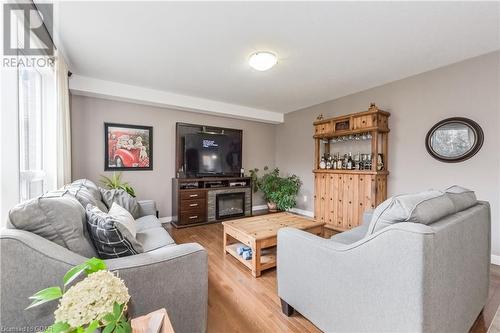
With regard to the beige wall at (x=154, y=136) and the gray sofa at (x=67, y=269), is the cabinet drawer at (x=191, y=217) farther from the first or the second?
the gray sofa at (x=67, y=269)

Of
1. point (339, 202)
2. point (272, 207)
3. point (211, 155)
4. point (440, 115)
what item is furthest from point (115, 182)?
point (440, 115)

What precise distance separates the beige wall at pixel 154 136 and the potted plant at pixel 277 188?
459mm

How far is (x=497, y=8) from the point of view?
1.80 metres

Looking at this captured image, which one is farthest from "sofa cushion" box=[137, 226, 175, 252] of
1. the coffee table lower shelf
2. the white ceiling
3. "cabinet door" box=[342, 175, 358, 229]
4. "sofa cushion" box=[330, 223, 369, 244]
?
"cabinet door" box=[342, 175, 358, 229]

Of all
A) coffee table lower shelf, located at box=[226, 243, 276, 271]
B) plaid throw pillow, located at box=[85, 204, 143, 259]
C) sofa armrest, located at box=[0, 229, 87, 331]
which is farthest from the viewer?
coffee table lower shelf, located at box=[226, 243, 276, 271]

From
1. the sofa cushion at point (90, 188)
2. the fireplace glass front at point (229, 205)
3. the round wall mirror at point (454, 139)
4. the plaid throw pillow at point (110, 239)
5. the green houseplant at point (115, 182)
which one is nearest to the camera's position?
the plaid throw pillow at point (110, 239)

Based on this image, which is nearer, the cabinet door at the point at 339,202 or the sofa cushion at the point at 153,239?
the sofa cushion at the point at 153,239

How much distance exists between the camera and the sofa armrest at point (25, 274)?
0.90 metres

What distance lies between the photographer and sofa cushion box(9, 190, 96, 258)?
1.00 m

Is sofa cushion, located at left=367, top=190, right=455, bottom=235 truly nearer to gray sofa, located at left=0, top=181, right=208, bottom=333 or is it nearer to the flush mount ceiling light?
gray sofa, located at left=0, top=181, right=208, bottom=333

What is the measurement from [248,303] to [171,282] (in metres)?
0.88

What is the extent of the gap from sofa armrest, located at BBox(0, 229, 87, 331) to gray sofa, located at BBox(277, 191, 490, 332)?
1.31 m

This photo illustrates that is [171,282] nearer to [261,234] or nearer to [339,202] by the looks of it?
[261,234]

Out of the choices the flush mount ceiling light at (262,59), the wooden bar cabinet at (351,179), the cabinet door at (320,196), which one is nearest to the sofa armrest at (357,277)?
the flush mount ceiling light at (262,59)
